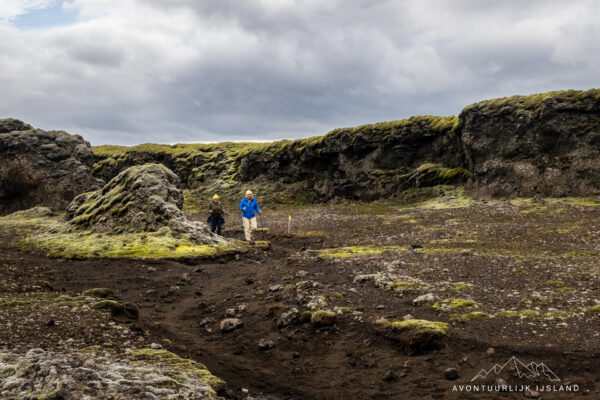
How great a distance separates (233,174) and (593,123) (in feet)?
213

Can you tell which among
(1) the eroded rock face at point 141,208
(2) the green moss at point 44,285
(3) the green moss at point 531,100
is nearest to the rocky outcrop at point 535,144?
(3) the green moss at point 531,100

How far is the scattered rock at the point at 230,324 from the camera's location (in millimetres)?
13627

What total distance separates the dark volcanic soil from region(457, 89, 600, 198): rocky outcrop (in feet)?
46.0

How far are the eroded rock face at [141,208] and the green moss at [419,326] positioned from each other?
2006 cm

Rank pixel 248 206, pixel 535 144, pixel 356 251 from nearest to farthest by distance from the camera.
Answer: pixel 356 251 < pixel 248 206 < pixel 535 144

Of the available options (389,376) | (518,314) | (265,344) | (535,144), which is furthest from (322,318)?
(535,144)

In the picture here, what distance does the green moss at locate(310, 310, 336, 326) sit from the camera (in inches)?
504

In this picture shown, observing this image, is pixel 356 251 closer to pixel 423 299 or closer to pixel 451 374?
pixel 423 299

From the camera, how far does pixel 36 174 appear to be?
58.2 metres

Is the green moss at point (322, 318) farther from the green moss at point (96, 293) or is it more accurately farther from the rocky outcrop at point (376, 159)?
the rocky outcrop at point (376, 159)

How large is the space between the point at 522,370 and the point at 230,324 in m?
8.98

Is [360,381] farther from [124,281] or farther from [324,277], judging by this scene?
[124,281]

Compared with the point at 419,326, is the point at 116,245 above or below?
above

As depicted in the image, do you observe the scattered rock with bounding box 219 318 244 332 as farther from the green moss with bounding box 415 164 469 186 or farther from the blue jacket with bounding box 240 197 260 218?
the green moss with bounding box 415 164 469 186
